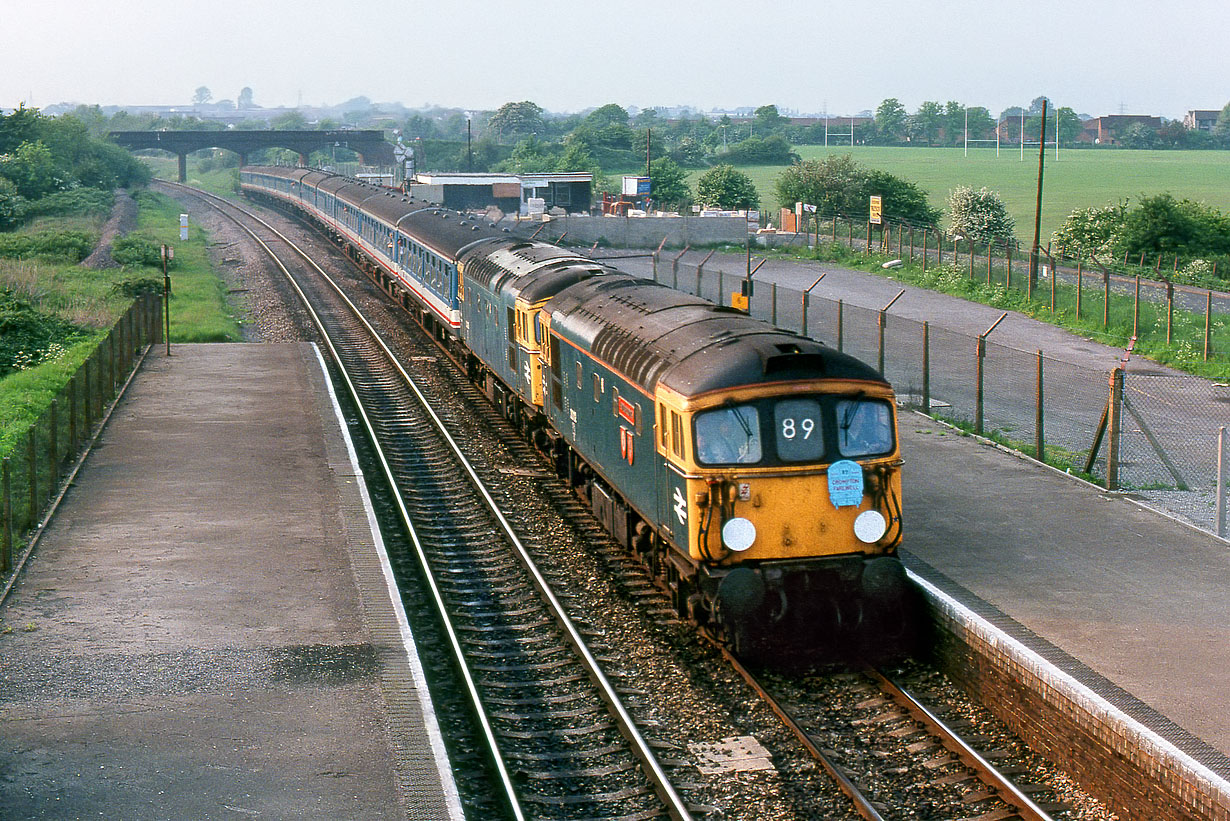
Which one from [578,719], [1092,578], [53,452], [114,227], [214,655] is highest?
[114,227]

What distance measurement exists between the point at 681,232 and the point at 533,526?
139ft

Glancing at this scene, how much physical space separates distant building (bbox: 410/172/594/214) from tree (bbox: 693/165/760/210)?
7.53 metres

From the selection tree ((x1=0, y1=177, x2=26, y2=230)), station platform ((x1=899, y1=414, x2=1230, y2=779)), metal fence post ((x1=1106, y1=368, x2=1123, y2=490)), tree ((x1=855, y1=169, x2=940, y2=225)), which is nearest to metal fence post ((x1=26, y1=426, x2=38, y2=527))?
station platform ((x1=899, y1=414, x2=1230, y2=779))

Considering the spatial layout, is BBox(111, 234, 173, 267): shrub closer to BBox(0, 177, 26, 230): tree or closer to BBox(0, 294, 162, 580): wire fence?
BBox(0, 177, 26, 230): tree

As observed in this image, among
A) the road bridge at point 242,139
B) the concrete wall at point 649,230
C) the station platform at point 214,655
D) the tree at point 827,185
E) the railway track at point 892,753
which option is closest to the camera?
the station platform at point 214,655

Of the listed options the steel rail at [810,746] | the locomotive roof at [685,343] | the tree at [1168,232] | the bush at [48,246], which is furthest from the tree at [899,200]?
the steel rail at [810,746]

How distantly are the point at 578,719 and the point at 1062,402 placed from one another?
17314 millimetres

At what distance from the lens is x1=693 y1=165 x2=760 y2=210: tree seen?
76000mm

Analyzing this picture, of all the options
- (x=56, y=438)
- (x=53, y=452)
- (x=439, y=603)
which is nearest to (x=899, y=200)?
(x=56, y=438)

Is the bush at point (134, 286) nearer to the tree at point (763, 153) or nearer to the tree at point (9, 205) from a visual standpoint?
the tree at point (9, 205)

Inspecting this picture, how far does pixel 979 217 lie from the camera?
186 ft

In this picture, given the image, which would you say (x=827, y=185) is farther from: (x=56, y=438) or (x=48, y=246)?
(x=56, y=438)

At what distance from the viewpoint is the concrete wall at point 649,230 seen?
59188 millimetres

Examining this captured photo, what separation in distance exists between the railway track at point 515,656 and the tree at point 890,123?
583 ft
